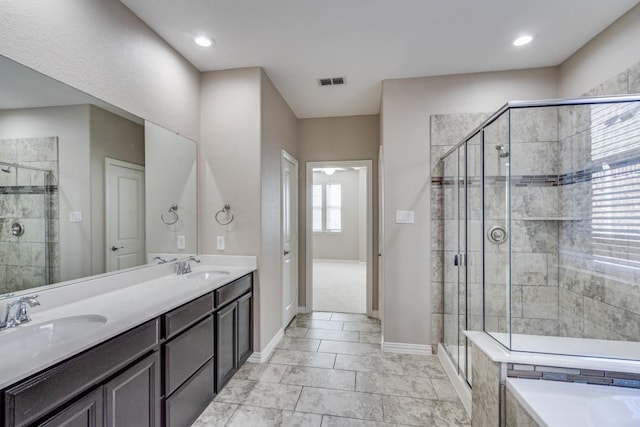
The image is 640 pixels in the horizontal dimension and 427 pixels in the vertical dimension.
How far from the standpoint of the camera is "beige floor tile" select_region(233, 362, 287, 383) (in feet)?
7.86

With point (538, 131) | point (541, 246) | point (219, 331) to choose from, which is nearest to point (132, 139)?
point (219, 331)

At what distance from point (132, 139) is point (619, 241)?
3617 mm

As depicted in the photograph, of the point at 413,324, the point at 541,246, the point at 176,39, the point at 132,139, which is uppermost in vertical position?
the point at 176,39

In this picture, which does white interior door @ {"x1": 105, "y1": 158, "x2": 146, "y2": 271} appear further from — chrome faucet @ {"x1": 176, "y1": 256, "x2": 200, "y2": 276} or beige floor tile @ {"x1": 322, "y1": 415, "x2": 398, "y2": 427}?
beige floor tile @ {"x1": 322, "y1": 415, "x2": 398, "y2": 427}

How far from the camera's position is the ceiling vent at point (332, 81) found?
2959 mm

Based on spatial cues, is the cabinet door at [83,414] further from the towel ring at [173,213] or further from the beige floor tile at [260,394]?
the towel ring at [173,213]

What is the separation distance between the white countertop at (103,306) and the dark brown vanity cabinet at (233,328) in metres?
0.12

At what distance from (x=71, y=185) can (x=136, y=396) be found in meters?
1.19

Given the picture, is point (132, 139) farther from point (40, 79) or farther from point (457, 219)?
point (457, 219)

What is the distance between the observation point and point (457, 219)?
8.59ft

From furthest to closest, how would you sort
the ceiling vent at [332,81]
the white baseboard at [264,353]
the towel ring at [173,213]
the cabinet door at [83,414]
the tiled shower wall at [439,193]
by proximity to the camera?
the ceiling vent at [332,81], the tiled shower wall at [439,193], the white baseboard at [264,353], the towel ring at [173,213], the cabinet door at [83,414]

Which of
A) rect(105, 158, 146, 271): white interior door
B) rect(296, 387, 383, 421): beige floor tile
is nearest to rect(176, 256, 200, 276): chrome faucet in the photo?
rect(105, 158, 146, 271): white interior door

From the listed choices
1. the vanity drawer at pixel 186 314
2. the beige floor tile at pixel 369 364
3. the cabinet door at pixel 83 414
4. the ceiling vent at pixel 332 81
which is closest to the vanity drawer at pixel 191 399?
the vanity drawer at pixel 186 314

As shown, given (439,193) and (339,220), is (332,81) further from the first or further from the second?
(339,220)
